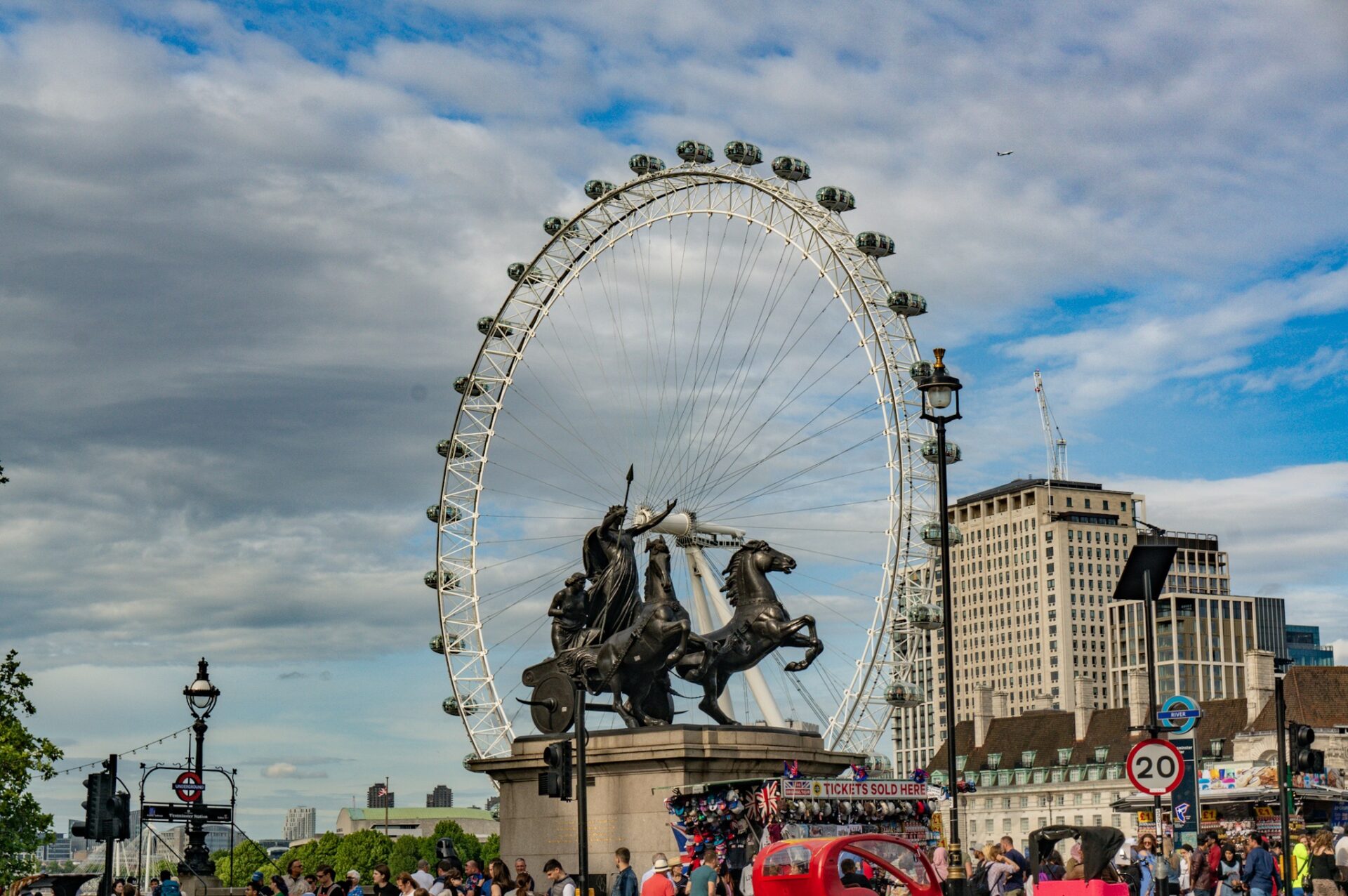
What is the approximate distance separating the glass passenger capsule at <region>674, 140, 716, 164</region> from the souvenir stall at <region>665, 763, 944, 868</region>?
987 inches

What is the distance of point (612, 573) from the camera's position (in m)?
34.3

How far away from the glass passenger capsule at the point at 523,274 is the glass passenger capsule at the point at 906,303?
12408 millimetres

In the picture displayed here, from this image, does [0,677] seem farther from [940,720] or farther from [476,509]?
[940,720]

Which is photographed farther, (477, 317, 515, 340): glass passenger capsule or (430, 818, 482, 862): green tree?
(430, 818, 482, 862): green tree

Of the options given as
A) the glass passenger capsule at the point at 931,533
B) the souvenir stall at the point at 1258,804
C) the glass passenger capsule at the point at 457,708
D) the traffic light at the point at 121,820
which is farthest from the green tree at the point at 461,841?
the traffic light at the point at 121,820

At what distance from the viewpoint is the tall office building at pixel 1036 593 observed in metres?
188

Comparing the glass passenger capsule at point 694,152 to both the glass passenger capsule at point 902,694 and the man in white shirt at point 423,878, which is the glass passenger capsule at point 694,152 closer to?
the glass passenger capsule at point 902,694

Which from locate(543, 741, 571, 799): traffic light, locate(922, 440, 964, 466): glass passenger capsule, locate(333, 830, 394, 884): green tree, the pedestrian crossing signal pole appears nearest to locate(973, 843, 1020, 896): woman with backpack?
the pedestrian crossing signal pole

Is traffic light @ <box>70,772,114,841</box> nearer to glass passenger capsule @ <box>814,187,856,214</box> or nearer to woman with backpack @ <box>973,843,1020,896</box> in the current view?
woman with backpack @ <box>973,843,1020,896</box>

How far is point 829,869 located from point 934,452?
2629 centimetres

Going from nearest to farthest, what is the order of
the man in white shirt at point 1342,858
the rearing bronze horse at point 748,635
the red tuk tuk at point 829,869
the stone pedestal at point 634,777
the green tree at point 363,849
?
the red tuk tuk at point 829,869
the man in white shirt at point 1342,858
the stone pedestal at point 634,777
the rearing bronze horse at point 748,635
the green tree at point 363,849

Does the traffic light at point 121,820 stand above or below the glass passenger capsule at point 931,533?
below

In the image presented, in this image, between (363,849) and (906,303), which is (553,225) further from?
(363,849)

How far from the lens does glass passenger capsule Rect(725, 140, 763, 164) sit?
159 ft
